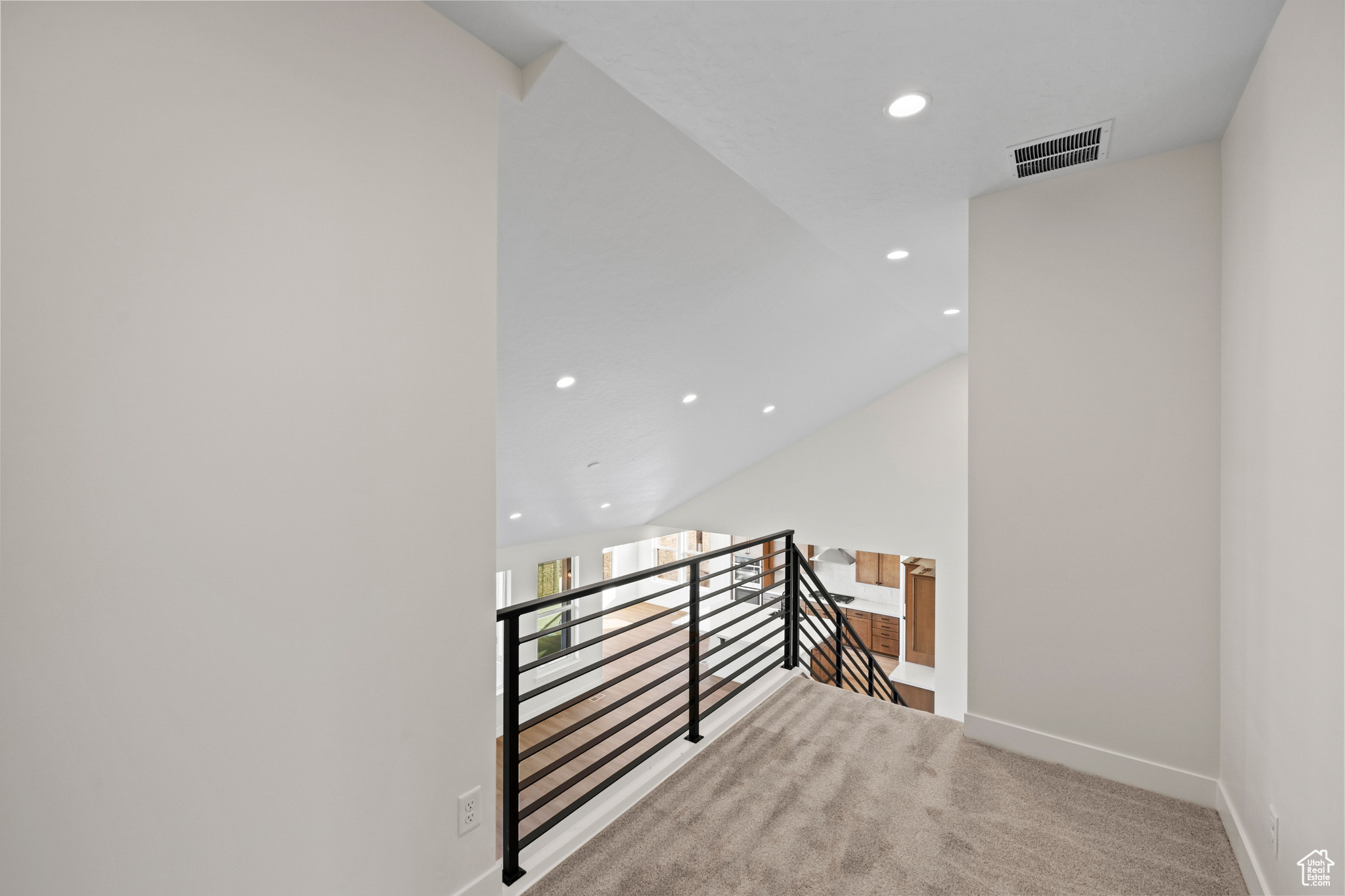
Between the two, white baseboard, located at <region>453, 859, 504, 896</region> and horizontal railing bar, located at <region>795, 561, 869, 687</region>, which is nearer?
white baseboard, located at <region>453, 859, 504, 896</region>

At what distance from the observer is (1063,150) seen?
2301 mm

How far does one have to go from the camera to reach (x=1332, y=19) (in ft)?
4.15

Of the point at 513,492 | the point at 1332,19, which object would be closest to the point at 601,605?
the point at 513,492

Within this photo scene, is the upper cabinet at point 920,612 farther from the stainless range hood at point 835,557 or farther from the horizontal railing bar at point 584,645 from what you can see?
the horizontal railing bar at point 584,645

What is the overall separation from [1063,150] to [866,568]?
25.3ft

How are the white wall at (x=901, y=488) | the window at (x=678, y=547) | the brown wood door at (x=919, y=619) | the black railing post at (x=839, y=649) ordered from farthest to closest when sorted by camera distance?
1. the window at (x=678, y=547)
2. the brown wood door at (x=919, y=619)
3. the white wall at (x=901, y=488)
4. the black railing post at (x=839, y=649)

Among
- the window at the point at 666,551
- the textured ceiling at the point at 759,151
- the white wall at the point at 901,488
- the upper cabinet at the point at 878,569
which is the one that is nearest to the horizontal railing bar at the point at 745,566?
the textured ceiling at the point at 759,151

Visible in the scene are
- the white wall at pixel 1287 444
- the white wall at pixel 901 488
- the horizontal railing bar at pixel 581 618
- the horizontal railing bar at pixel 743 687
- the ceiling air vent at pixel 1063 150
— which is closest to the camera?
the white wall at pixel 1287 444

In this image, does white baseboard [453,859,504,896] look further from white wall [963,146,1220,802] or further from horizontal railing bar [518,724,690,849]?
white wall [963,146,1220,802]

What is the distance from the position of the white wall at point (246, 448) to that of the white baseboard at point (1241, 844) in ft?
7.17

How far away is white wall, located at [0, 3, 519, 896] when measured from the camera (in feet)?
3.36

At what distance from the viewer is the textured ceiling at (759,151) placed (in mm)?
1656

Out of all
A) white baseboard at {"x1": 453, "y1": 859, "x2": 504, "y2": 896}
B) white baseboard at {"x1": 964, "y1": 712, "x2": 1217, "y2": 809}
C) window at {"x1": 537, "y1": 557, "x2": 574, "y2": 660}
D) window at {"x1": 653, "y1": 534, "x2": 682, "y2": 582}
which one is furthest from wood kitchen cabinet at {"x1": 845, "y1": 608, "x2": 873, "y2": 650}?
white baseboard at {"x1": 453, "y1": 859, "x2": 504, "y2": 896}

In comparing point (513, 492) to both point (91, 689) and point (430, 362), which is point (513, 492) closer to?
point (430, 362)
